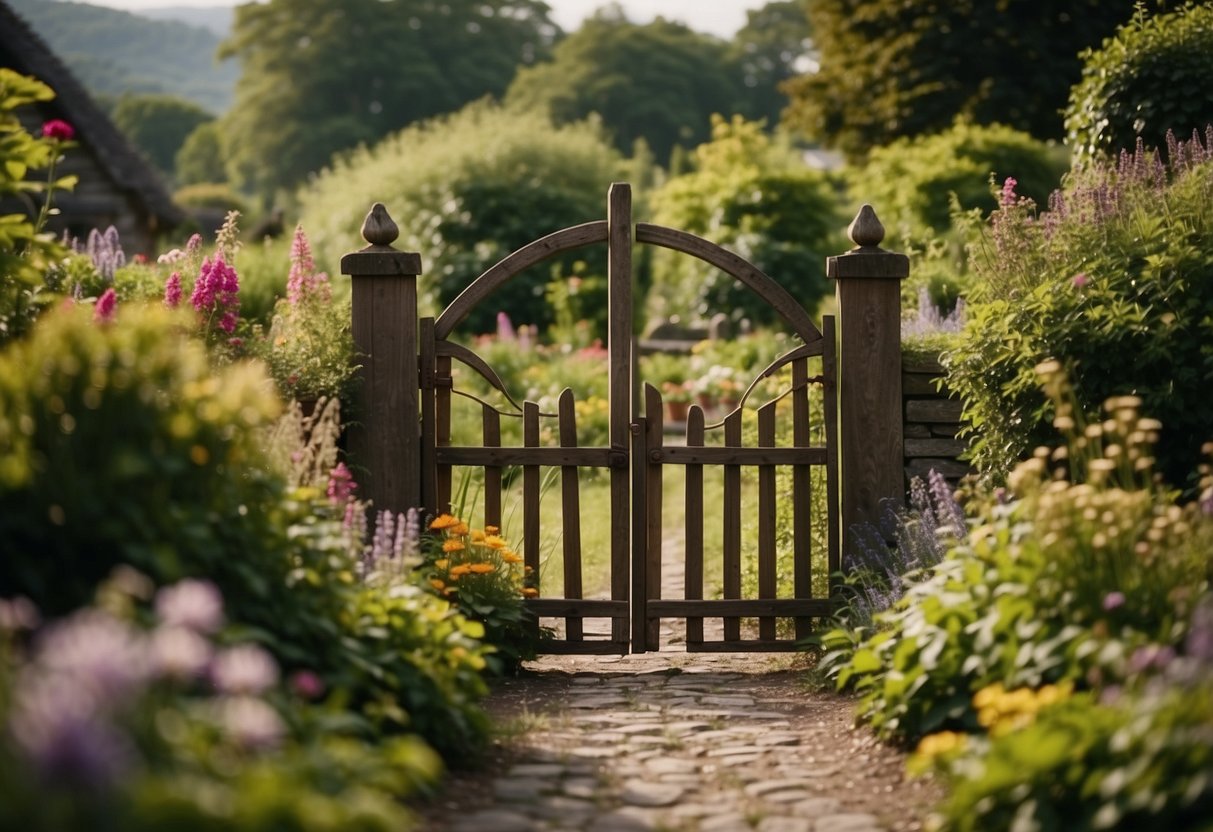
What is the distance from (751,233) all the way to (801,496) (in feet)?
43.8

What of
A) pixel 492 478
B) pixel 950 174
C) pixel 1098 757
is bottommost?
pixel 1098 757

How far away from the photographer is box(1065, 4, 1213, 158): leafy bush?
26.8 ft

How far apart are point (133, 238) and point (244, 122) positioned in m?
38.7

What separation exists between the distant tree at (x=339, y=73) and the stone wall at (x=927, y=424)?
4866 cm

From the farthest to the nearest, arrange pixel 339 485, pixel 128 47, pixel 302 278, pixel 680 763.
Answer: pixel 128 47
pixel 302 278
pixel 339 485
pixel 680 763

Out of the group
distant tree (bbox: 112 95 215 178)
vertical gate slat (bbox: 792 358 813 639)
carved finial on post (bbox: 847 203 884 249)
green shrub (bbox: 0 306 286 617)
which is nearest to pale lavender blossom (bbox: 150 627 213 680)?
green shrub (bbox: 0 306 286 617)

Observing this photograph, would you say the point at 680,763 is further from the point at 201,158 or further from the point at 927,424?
the point at 201,158

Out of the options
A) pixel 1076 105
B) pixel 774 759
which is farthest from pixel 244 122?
pixel 774 759

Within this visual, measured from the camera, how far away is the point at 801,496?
21.0 feet

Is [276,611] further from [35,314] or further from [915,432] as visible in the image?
[915,432]

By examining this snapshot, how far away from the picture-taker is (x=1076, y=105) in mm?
8969

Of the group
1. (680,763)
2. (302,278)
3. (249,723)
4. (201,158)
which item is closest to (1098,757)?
(680,763)

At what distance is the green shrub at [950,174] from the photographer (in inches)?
626

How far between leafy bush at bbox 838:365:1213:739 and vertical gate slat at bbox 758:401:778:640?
5.48ft
